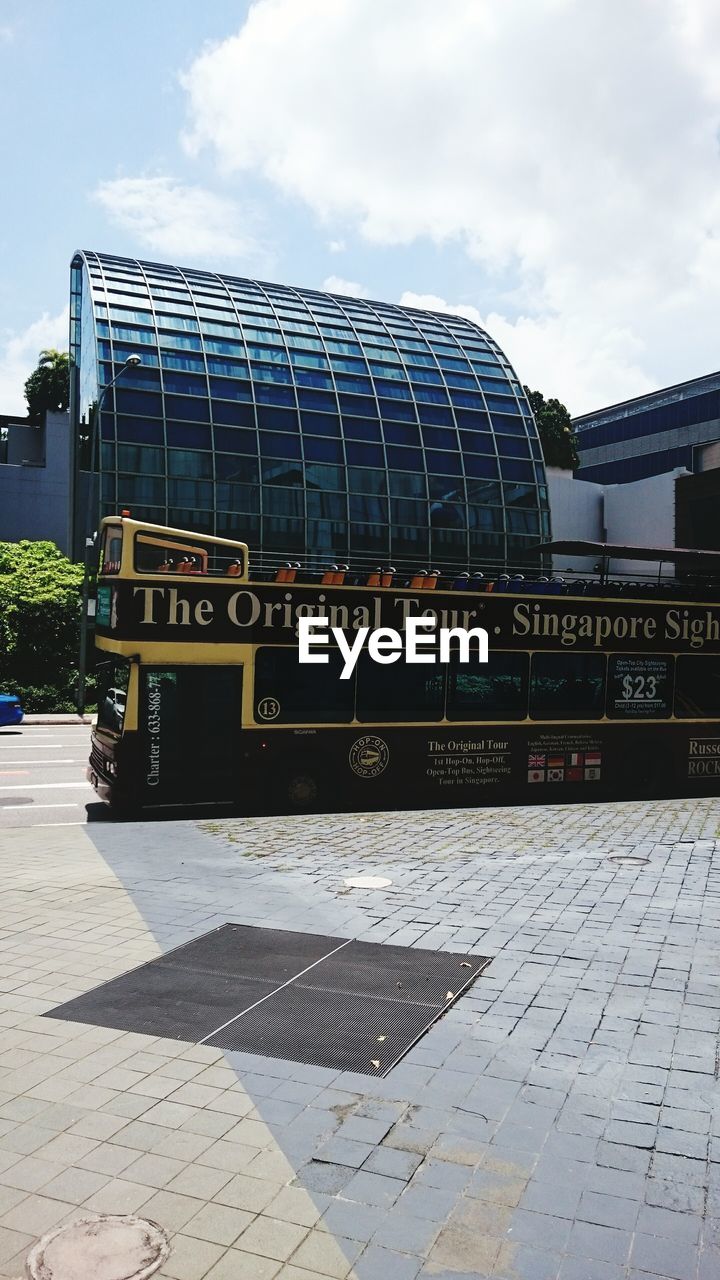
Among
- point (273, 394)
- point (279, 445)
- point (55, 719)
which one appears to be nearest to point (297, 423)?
point (279, 445)

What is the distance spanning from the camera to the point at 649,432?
76.2 meters

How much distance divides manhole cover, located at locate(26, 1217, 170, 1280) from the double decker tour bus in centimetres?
965

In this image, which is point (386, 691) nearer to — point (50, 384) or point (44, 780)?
point (44, 780)

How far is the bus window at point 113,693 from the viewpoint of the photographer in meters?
14.0

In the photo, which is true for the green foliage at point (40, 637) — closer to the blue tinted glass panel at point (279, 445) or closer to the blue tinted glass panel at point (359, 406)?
the blue tinted glass panel at point (279, 445)

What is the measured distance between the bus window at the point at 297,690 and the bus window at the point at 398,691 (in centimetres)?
28

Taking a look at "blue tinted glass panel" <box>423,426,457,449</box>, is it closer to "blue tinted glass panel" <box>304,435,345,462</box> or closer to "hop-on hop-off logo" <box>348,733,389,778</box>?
"blue tinted glass panel" <box>304,435,345,462</box>


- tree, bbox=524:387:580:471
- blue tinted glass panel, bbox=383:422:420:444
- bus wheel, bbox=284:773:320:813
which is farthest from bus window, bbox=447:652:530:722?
tree, bbox=524:387:580:471

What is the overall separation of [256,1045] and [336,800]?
29.2 ft

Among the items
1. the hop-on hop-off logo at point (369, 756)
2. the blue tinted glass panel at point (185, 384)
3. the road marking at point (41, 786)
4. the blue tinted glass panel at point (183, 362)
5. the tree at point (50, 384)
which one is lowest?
the road marking at point (41, 786)

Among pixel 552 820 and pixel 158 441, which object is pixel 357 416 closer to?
pixel 158 441

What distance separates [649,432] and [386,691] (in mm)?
67031

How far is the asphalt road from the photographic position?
15648 mm

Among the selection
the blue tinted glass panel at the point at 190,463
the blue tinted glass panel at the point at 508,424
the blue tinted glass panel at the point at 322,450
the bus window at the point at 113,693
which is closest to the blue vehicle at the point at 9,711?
the bus window at the point at 113,693
